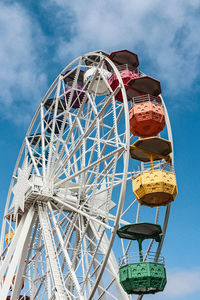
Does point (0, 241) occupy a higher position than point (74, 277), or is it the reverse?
point (0, 241)

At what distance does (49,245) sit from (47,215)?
2.12m

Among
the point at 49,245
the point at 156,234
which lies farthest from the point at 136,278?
the point at 49,245

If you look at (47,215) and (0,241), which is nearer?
(47,215)

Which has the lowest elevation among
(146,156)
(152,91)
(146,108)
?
(146,156)

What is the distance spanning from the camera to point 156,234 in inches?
674

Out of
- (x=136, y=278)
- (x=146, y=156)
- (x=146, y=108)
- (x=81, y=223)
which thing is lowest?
(x=136, y=278)

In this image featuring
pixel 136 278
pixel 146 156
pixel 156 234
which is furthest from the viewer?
pixel 146 156

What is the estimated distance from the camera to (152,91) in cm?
1961

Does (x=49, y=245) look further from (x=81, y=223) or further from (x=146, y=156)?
(x=146, y=156)

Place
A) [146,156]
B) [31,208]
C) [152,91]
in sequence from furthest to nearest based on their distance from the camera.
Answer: [31,208] → [152,91] → [146,156]

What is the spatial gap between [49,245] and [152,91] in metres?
8.29

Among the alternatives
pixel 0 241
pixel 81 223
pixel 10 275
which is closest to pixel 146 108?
pixel 81 223

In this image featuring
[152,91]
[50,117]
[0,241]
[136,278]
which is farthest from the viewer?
[50,117]

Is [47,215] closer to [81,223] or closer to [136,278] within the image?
[81,223]
